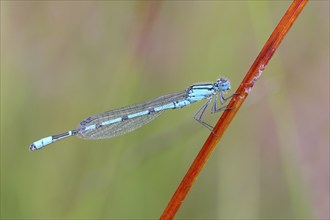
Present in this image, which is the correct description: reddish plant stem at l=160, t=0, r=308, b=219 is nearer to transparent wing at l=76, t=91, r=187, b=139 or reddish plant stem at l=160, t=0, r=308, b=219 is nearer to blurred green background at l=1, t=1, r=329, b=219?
blurred green background at l=1, t=1, r=329, b=219

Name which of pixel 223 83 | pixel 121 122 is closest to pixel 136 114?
pixel 121 122

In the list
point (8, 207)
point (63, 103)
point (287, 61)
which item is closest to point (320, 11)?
point (287, 61)

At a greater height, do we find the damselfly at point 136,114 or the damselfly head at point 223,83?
the damselfly head at point 223,83

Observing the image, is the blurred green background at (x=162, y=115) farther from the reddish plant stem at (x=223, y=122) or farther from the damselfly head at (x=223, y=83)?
the reddish plant stem at (x=223, y=122)

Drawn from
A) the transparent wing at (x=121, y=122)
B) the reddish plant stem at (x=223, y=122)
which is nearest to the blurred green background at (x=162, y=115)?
the transparent wing at (x=121, y=122)

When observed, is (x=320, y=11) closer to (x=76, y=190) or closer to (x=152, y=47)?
(x=152, y=47)

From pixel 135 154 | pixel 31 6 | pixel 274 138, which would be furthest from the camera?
pixel 274 138
